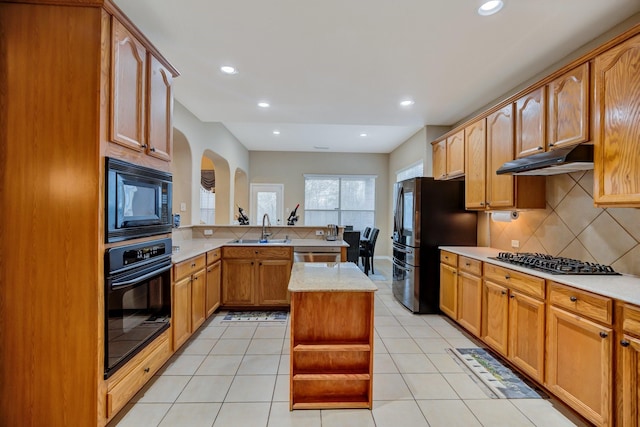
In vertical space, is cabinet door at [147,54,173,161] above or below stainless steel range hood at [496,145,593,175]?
above

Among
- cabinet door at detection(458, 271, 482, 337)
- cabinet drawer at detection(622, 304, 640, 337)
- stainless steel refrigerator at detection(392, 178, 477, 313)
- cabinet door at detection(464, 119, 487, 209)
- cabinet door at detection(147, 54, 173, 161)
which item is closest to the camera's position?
cabinet drawer at detection(622, 304, 640, 337)

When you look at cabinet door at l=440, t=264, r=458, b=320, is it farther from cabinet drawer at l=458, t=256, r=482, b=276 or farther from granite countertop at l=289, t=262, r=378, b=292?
granite countertop at l=289, t=262, r=378, b=292

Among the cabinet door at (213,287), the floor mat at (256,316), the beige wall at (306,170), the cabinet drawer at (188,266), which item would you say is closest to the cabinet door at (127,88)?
the cabinet drawer at (188,266)

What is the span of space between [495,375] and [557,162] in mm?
1681

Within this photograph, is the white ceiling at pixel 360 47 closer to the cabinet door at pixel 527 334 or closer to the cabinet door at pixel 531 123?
the cabinet door at pixel 531 123

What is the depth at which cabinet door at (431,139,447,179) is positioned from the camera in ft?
13.2

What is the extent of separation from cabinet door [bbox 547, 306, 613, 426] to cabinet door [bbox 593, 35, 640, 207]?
783 mm

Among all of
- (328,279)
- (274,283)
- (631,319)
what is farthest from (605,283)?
(274,283)

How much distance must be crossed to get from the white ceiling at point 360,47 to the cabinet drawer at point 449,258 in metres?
1.77

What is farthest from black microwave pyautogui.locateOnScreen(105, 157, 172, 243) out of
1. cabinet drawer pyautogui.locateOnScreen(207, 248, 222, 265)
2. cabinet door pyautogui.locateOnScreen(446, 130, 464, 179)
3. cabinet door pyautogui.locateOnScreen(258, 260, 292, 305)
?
cabinet door pyautogui.locateOnScreen(446, 130, 464, 179)

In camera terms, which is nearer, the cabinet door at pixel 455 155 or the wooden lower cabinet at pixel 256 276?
the cabinet door at pixel 455 155

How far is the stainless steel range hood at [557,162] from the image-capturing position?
2025 mm

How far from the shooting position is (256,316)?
3705 millimetres

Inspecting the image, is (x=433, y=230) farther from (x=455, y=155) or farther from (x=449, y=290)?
(x=455, y=155)
